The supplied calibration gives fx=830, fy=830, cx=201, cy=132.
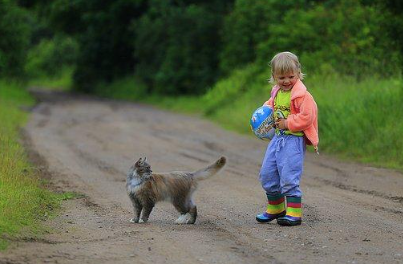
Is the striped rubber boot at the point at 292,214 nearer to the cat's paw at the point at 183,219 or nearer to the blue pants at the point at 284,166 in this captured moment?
the blue pants at the point at 284,166

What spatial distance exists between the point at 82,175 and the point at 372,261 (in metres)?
7.84

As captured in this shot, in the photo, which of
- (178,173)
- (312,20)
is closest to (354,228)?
(178,173)

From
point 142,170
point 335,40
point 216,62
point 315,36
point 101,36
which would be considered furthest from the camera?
point 101,36

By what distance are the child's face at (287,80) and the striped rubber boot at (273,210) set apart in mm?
1229

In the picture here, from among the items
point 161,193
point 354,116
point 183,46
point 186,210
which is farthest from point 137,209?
point 183,46

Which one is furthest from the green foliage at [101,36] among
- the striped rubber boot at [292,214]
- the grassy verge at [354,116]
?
the striped rubber boot at [292,214]

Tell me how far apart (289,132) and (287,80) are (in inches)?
22.6

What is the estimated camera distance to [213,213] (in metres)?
9.88

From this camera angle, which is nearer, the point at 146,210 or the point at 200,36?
the point at 146,210

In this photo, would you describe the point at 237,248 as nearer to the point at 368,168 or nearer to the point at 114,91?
the point at 368,168

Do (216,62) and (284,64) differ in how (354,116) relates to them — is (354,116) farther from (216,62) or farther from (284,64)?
(216,62)

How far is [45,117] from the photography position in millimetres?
28344

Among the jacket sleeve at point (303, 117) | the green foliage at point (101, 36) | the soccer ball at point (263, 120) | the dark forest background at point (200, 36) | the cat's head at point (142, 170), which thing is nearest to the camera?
the jacket sleeve at point (303, 117)

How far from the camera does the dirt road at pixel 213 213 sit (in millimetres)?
7156
